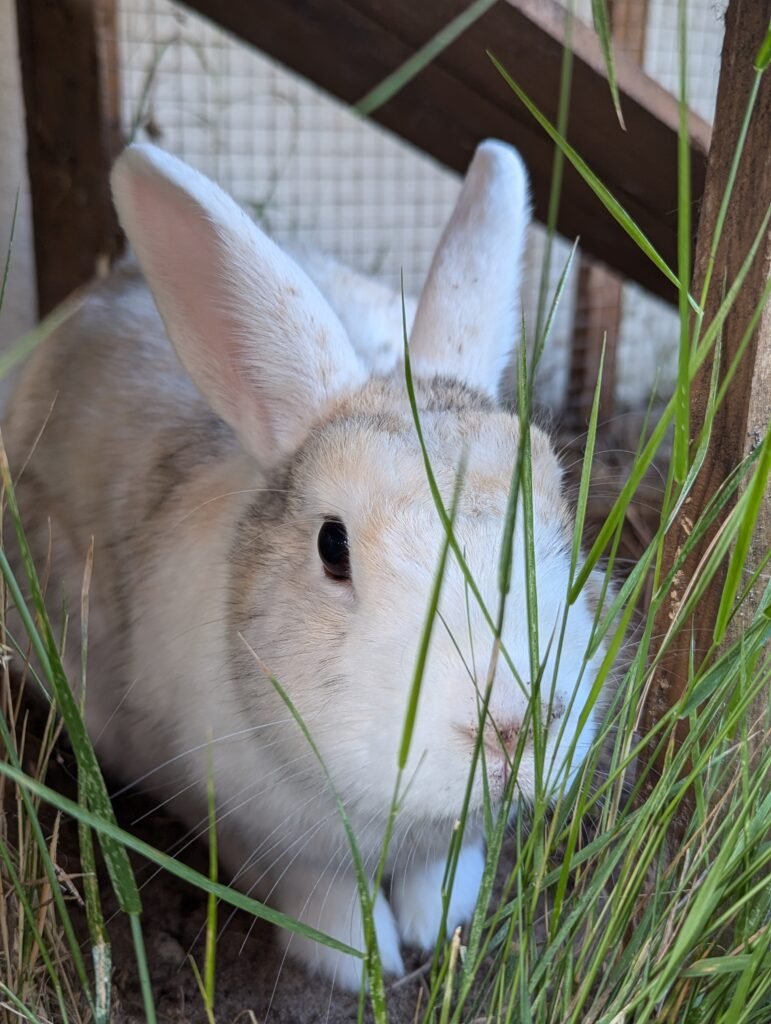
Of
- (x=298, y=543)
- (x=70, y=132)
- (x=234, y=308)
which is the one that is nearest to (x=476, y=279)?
(x=234, y=308)

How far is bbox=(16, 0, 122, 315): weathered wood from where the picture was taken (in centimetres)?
328

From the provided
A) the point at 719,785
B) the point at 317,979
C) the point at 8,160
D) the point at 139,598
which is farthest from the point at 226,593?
the point at 8,160

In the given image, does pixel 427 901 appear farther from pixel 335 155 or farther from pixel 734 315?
pixel 335 155

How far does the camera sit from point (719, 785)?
1470mm

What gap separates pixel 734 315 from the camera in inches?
58.3

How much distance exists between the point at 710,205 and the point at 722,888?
2.82ft

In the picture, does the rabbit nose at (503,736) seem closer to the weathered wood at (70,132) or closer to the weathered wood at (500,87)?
the weathered wood at (500,87)

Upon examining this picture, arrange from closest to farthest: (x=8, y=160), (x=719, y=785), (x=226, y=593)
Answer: (x=719, y=785) → (x=226, y=593) → (x=8, y=160)

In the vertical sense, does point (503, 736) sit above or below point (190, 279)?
below

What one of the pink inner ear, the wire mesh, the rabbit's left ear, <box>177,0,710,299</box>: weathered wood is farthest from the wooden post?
the pink inner ear

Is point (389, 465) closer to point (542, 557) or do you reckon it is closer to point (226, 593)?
point (542, 557)

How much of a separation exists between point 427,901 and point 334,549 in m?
0.87

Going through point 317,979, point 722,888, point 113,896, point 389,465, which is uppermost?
point 389,465

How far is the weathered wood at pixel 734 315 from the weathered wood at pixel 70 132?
89.1 inches
